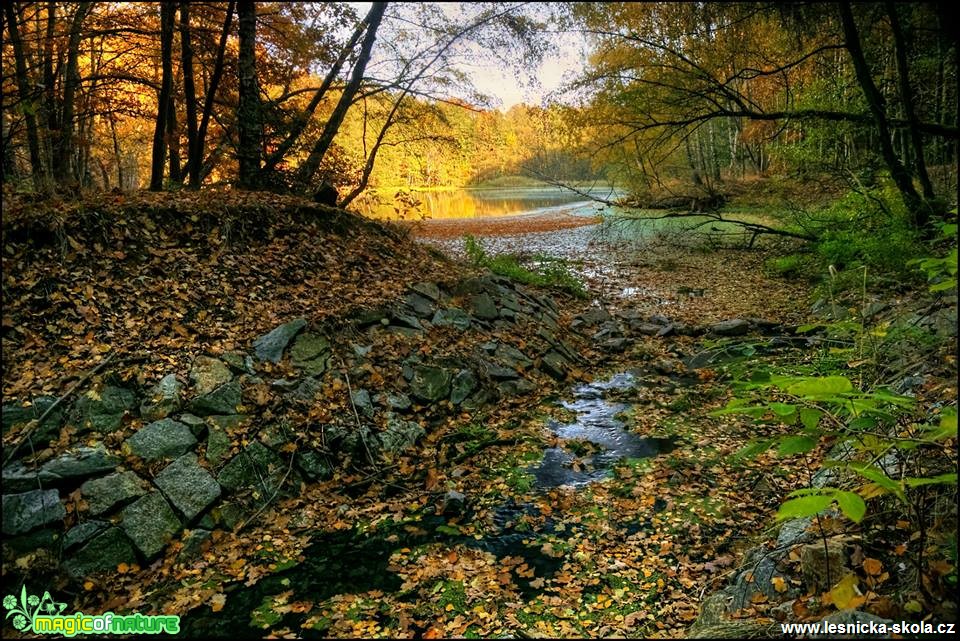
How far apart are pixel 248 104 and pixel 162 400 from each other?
272 inches

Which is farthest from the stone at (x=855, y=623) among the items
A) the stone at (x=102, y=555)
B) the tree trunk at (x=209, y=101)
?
the tree trunk at (x=209, y=101)

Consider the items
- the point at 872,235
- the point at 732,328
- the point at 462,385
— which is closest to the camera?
the point at 462,385

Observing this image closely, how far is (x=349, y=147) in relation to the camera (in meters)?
15.4

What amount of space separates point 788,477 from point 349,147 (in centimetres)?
1390

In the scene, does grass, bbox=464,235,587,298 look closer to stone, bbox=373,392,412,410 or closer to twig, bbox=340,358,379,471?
stone, bbox=373,392,412,410

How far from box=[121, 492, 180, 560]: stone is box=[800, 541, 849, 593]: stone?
16.0ft

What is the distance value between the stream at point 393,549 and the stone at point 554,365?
7.55ft

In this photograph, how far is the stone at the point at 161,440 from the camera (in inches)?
196

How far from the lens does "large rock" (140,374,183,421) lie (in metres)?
5.27

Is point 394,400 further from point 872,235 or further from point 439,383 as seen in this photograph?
point 872,235

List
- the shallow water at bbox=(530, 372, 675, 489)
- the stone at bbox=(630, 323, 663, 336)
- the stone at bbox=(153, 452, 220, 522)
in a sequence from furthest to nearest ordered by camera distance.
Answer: the stone at bbox=(630, 323, 663, 336)
the shallow water at bbox=(530, 372, 675, 489)
the stone at bbox=(153, 452, 220, 522)

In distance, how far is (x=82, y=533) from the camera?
4301 mm

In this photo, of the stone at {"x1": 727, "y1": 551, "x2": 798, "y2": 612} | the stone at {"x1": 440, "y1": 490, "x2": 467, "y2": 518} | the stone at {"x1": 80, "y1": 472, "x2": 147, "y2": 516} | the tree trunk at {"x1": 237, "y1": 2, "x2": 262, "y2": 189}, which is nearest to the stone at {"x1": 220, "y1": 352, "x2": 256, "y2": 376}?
the stone at {"x1": 80, "y1": 472, "x2": 147, "y2": 516}

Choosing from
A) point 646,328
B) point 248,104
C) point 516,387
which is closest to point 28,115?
point 248,104
